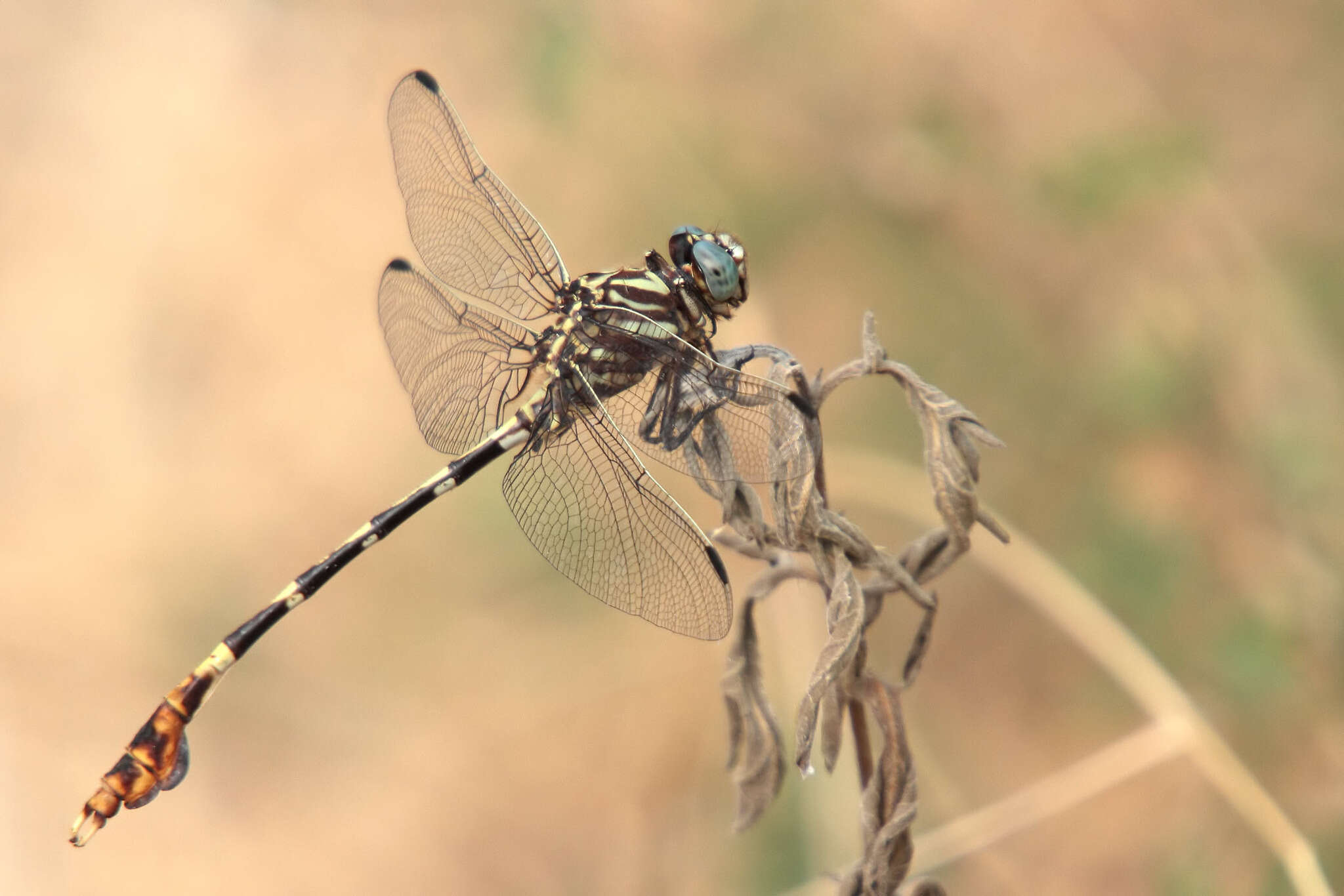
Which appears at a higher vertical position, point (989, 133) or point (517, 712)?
point (989, 133)

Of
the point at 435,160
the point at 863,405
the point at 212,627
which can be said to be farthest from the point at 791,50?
the point at 212,627

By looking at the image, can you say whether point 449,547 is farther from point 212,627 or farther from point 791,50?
point 791,50

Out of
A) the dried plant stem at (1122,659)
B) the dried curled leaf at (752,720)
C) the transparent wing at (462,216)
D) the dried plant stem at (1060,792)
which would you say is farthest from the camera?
the transparent wing at (462,216)

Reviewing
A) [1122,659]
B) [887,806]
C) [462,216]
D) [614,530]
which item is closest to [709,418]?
[614,530]

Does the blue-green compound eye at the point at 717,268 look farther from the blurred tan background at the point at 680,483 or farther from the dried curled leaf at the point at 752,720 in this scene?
the blurred tan background at the point at 680,483

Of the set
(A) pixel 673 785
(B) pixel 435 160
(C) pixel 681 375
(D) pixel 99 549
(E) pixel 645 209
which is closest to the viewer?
(C) pixel 681 375

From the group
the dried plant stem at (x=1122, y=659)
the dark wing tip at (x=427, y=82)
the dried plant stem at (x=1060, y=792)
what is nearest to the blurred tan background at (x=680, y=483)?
the dried plant stem at (x=1122, y=659)

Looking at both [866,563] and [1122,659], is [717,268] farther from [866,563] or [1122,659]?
[1122,659]
